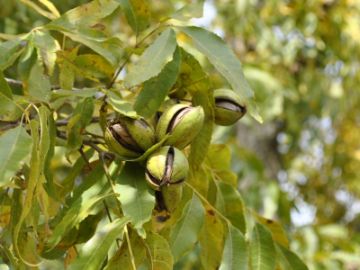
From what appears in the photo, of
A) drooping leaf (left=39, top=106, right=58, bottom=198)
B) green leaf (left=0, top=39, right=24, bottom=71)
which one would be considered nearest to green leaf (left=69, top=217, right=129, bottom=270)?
drooping leaf (left=39, top=106, right=58, bottom=198)

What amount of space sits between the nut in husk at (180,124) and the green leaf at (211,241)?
21cm

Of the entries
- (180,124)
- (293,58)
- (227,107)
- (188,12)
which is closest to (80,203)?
(180,124)

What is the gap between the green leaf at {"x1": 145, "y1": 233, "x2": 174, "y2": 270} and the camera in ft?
3.93

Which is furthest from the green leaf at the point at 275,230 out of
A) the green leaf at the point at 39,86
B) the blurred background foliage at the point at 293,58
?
the blurred background foliage at the point at 293,58

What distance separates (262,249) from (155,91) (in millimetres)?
356

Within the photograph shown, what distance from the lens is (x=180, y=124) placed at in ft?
4.01

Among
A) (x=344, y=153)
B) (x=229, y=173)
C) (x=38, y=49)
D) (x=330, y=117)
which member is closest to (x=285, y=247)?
(x=229, y=173)

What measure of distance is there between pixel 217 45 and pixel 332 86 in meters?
3.80

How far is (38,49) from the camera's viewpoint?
1.44 metres

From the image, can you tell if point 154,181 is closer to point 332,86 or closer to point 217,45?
point 217,45

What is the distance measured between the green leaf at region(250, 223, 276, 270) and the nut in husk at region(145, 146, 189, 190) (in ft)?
0.91

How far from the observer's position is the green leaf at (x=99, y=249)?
1183 millimetres

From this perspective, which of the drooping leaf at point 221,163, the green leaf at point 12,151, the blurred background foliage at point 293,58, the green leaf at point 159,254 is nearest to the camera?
the green leaf at point 12,151

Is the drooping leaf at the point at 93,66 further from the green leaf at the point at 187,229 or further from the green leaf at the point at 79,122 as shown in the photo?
the green leaf at the point at 187,229
